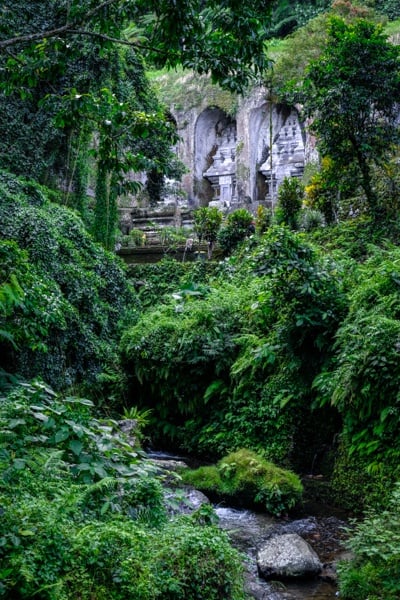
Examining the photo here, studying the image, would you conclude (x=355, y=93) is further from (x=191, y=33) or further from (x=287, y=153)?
(x=287, y=153)

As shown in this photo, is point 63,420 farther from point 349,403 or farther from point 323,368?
point 323,368

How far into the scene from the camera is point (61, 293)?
10.4 m

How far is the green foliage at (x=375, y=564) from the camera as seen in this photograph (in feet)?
15.7

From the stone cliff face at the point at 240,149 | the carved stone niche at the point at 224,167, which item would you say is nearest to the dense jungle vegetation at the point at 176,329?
the stone cliff face at the point at 240,149

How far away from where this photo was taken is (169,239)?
20.3 m

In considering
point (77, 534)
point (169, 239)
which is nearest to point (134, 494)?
point (77, 534)

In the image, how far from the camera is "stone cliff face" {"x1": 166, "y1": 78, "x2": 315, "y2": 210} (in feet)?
88.3

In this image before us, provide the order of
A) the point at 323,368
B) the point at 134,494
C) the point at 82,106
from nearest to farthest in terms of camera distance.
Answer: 1. the point at 134,494
2. the point at 82,106
3. the point at 323,368

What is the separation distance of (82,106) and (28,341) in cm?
337

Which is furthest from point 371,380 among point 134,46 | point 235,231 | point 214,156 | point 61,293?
point 214,156

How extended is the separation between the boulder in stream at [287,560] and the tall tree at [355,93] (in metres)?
8.78

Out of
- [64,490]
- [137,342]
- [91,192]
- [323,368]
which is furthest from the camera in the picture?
[91,192]

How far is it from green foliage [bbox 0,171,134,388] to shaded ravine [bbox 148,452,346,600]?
263 cm

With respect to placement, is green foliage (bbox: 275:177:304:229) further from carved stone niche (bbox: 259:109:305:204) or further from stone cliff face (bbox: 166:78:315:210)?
carved stone niche (bbox: 259:109:305:204)
